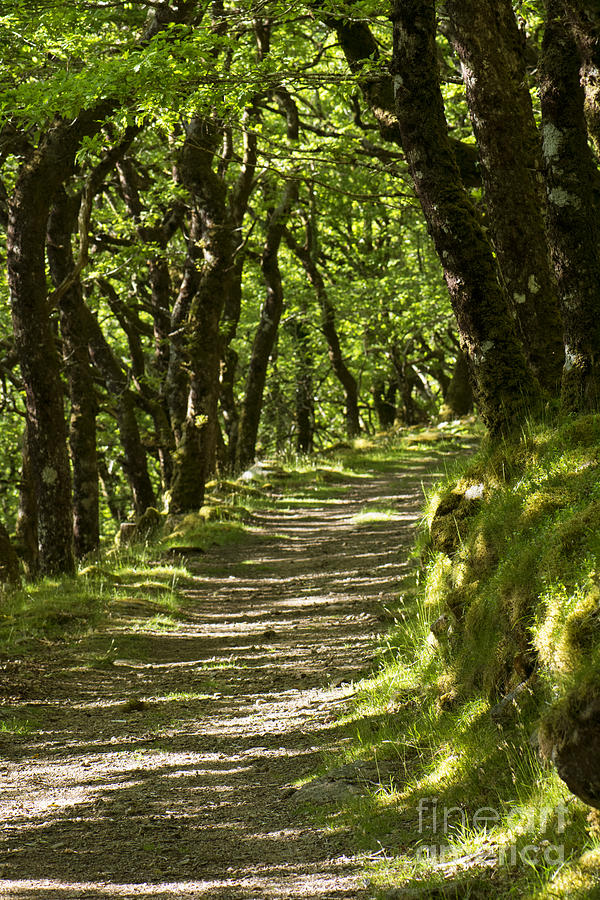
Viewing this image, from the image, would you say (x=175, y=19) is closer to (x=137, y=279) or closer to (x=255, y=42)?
(x=255, y=42)

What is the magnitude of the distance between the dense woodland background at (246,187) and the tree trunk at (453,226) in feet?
0.05

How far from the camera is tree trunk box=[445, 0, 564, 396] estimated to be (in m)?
6.27

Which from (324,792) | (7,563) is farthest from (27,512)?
(324,792)

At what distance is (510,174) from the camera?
6316 millimetres

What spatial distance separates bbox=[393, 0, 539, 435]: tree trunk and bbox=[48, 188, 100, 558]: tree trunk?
7516 mm

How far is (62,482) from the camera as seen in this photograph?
9.62 m

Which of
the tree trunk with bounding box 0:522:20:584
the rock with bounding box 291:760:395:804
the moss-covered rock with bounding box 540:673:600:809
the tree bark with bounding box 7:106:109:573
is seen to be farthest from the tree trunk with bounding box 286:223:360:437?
the moss-covered rock with bounding box 540:673:600:809

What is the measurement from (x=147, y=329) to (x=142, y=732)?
14.1m

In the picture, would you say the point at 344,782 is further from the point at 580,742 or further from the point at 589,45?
the point at 589,45

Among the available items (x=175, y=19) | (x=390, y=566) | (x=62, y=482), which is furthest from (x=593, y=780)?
(x=175, y=19)

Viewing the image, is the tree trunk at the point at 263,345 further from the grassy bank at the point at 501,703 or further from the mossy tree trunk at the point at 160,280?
the grassy bank at the point at 501,703

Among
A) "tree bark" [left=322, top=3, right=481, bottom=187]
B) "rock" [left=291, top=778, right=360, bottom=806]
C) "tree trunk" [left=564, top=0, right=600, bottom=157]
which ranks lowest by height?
"rock" [left=291, top=778, right=360, bottom=806]

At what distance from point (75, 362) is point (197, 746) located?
8.16 meters

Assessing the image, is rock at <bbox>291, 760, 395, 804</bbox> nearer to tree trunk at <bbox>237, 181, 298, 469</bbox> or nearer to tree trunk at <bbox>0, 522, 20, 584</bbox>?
tree trunk at <bbox>0, 522, 20, 584</bbox>
